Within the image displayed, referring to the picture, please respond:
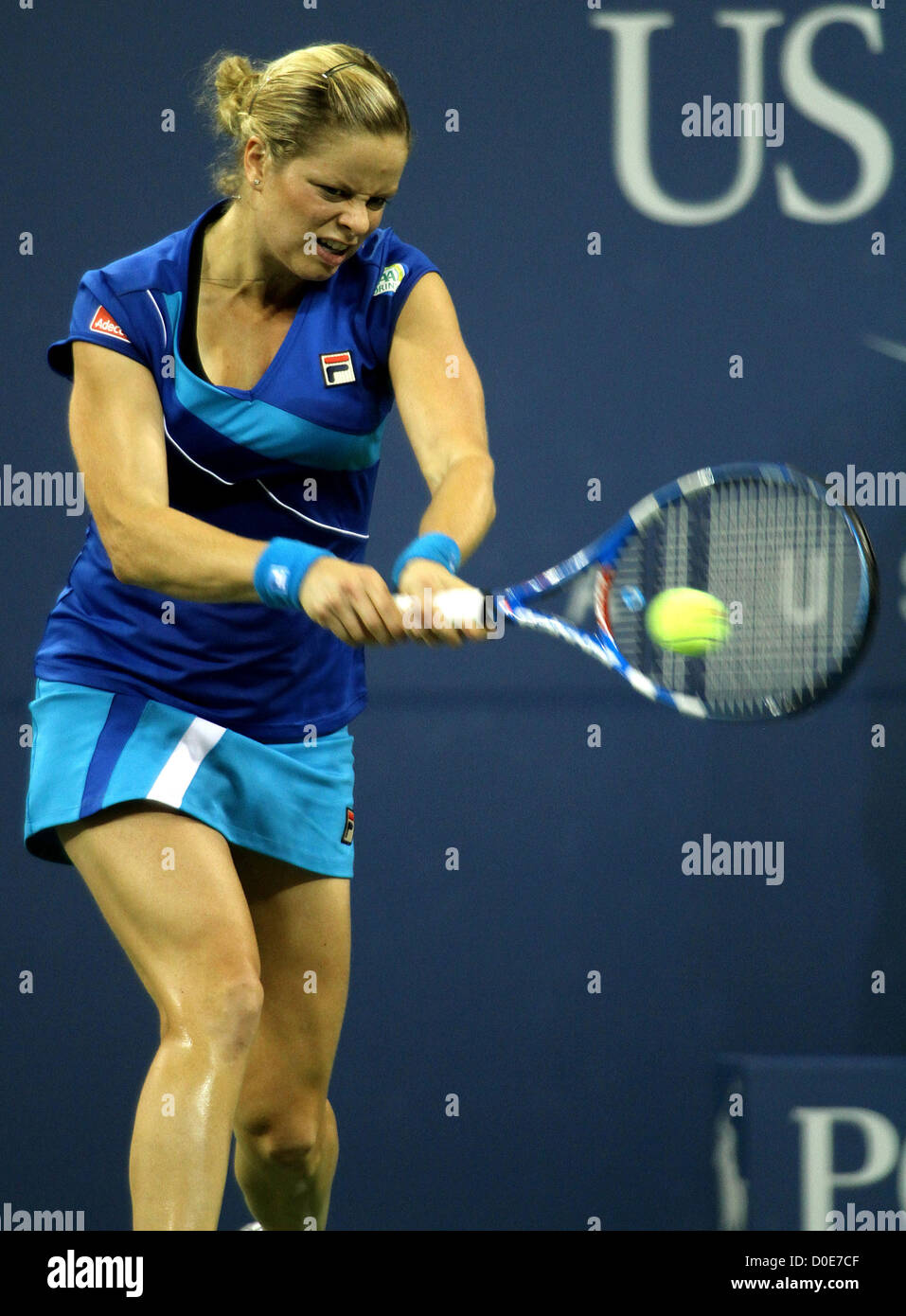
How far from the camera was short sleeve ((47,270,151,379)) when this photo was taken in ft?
5.27

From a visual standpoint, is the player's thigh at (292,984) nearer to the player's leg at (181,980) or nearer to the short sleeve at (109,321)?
the player's leg at (181,980)

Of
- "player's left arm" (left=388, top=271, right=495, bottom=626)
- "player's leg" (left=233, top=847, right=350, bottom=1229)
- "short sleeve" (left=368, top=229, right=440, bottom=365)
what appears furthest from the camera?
"player's leg" (left=233, top=847, right=350, bottom=1229)

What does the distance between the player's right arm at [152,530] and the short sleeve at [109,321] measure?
0.01 metres

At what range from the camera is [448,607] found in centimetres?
139

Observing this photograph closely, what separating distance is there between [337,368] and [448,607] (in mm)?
414

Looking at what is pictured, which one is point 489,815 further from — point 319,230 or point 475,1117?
point 319,230

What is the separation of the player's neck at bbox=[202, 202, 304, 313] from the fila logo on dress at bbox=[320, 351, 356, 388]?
0.30 feet

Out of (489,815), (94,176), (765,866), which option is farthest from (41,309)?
(765,866)

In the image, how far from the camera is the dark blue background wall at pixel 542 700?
2.76m

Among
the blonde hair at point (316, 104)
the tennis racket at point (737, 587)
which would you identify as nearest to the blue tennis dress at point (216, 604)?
the blonde hair at point (316, 104)

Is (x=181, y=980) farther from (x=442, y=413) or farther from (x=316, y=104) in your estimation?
(x=316, y=104)

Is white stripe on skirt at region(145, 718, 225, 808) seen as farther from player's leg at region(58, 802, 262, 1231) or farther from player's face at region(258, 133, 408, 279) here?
player's face at region(258, 133, 408, 279)

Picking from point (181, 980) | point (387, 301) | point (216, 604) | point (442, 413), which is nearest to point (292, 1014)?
point (181, 980)

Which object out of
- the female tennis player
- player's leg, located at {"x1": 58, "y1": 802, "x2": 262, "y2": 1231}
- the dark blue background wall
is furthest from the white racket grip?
the dark blue background wall
